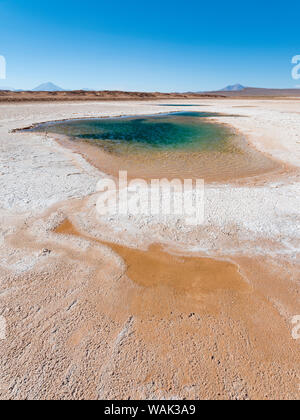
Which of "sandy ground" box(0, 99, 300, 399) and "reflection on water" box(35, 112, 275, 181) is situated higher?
"reflection on water" box(35, 112, 275, 181)

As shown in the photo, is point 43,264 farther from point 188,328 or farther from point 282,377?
point 282,377

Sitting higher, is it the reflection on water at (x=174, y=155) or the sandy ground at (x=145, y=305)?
the reflection on water at (x=174, y=155)

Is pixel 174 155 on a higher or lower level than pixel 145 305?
higher

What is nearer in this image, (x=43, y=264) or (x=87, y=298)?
(x=87, y=298)

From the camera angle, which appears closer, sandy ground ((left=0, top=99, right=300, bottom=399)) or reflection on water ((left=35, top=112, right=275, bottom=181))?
sandy ground ((left=0, top=99, right=300, bottom=399))

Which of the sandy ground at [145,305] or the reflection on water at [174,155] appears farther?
the reflection on water at [174,155]

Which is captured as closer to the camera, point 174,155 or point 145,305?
point 145,305

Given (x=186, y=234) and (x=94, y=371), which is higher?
(x=186, y=234)

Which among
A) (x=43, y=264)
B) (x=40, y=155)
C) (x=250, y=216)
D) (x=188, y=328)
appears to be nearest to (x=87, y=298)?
(x=43, y=264)
